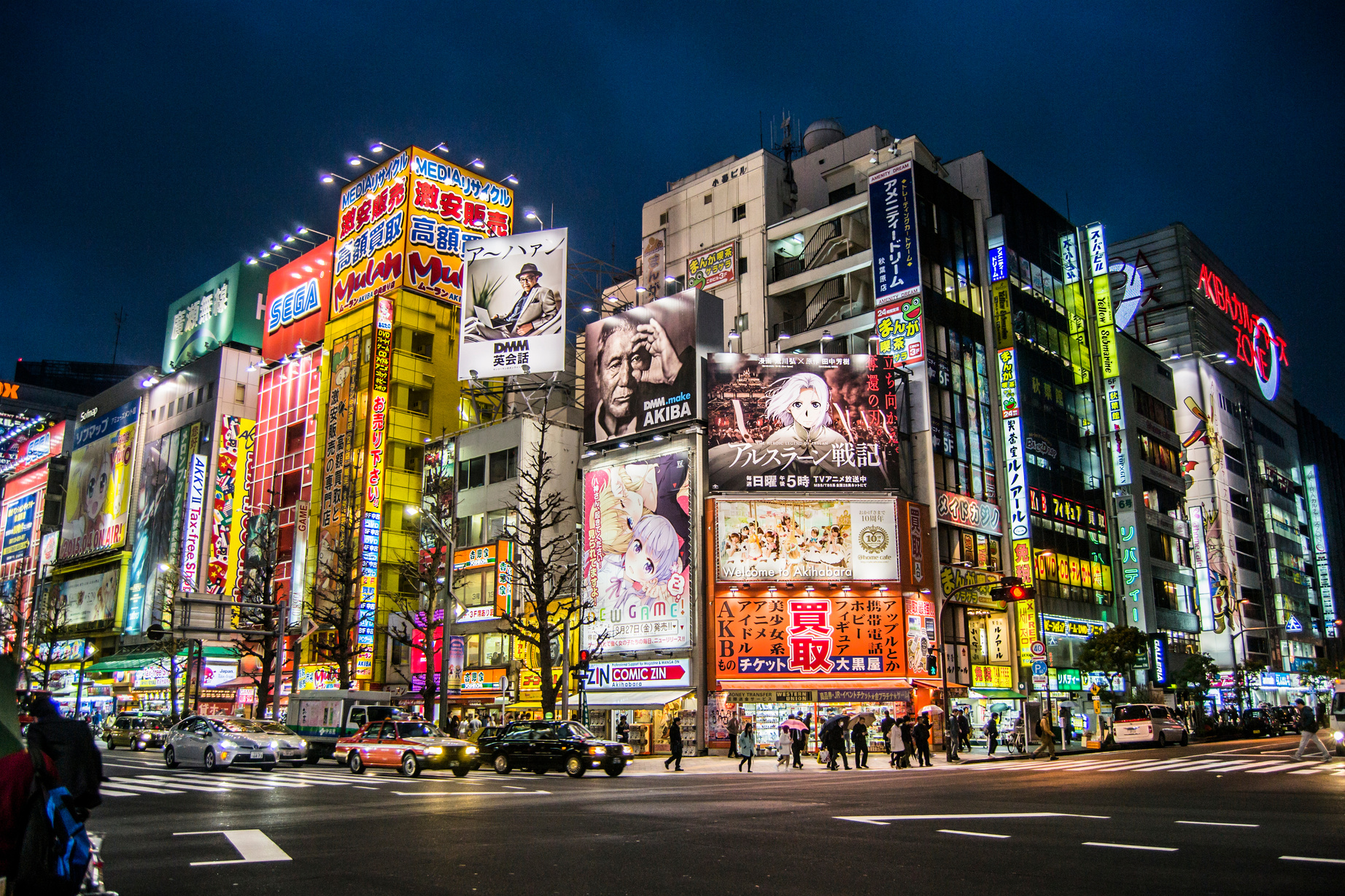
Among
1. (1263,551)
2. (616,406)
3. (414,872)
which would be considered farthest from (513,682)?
(1263,551)

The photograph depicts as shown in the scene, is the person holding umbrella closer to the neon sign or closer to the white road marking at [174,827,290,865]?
the white road marking at [174,827,290,865]

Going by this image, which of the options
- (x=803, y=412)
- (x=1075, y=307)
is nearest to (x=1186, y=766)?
(x=803, y=412)

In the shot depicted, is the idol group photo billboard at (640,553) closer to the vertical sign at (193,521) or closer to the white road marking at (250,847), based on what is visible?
the white road marking at (250,847)

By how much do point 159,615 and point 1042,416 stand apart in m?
61.4

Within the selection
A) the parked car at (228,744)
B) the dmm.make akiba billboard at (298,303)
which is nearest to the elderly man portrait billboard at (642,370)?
the parked car at (228,744)

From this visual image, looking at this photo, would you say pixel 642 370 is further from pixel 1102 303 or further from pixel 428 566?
pixel 1102 303

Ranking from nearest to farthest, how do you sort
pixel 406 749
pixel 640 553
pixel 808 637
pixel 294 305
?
pixel 406 749, pixel 808 637, pixel 640 553, pixel 294 305

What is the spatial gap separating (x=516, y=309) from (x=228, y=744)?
87.4 ft

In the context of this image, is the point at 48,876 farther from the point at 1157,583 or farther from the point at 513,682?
the point at 1157,583

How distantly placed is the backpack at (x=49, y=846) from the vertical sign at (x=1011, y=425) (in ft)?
166

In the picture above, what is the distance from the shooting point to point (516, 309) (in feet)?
160

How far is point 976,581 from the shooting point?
4847 centimetres

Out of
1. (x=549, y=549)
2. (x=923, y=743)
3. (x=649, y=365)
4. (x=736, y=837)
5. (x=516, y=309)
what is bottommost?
(x=923, y=743)

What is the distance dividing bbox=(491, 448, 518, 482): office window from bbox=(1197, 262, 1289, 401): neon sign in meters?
71.3
